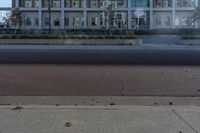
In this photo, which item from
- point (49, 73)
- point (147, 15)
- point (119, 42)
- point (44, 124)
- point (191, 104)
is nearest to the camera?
point (44, 124)

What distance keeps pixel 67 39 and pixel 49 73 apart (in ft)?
78.4

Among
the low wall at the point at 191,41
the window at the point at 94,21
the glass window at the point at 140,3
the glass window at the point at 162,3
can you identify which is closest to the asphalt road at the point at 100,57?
the low wall at the point at 191,41

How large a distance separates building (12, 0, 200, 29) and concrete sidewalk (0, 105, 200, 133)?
6337 cm

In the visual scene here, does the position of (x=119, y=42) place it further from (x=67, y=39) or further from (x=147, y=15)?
(x=147, y=15)

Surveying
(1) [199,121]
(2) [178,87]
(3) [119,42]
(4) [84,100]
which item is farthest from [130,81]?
(3) [119,42]

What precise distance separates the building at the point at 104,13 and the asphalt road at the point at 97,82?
57.1 metres

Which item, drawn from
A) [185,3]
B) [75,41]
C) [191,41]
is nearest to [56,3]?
[185,3]

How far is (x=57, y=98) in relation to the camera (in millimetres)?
9789

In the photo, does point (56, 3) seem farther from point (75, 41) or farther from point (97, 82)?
point (97, 82)

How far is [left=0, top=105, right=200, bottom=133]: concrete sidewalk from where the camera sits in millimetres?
6703

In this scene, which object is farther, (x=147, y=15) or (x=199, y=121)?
(x=147, y=15)

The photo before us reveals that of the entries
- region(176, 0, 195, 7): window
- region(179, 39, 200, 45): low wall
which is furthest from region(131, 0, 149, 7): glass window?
region(179, 39, 200, 45): low wall

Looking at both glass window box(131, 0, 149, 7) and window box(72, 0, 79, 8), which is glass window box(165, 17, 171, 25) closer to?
glass window box(131, 0, 149, 7)

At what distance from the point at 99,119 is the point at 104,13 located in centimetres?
6577
